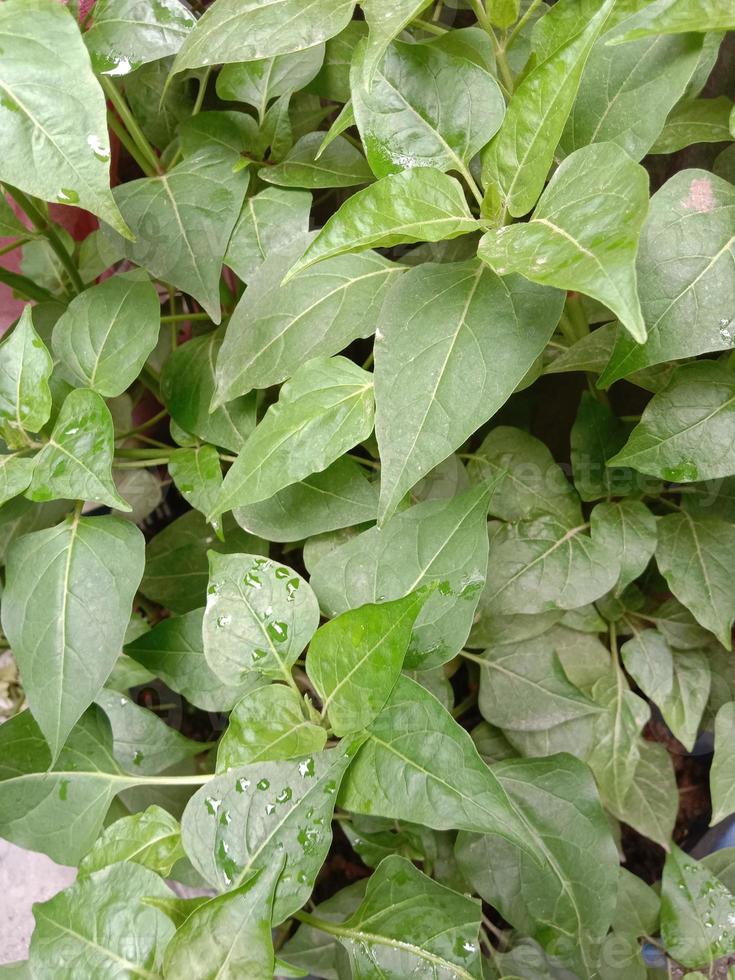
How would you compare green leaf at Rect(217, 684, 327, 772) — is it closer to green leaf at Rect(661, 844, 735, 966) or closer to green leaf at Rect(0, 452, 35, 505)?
green leaf at Rect(0, 452, 35, 505)

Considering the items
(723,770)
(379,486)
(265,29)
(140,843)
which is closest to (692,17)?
(265,29)

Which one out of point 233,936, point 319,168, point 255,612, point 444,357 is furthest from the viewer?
point 319,168

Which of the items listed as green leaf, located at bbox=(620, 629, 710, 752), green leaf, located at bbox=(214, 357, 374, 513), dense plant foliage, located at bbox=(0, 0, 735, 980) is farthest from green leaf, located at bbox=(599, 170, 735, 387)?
green leaf, located at bbox=(620, 629, 710, 752)

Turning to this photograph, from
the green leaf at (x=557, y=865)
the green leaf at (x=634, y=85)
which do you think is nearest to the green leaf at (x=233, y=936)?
the green leaf at (x=557, y=865)

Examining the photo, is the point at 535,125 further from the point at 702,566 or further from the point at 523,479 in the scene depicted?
the point at 702,566

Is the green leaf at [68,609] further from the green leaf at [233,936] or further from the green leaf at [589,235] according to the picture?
the green leaf at [589,235]

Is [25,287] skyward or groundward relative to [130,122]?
groundward
